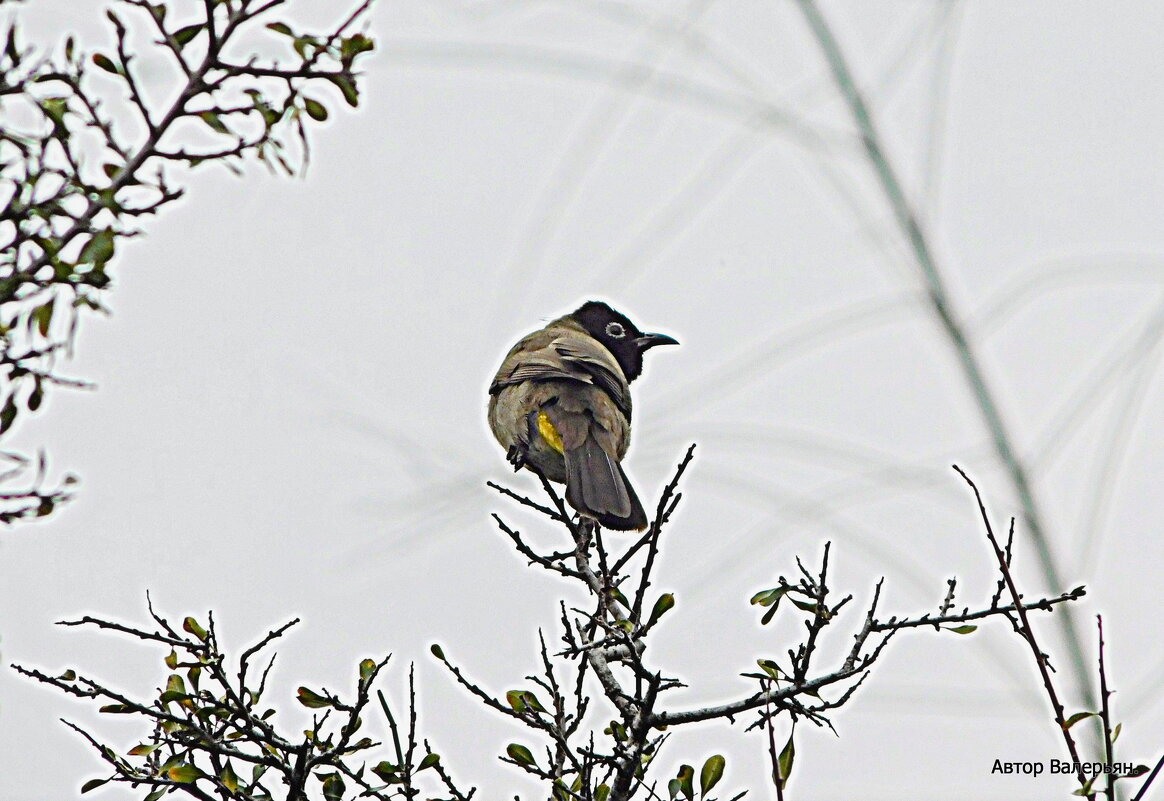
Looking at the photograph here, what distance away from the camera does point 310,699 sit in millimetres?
3135

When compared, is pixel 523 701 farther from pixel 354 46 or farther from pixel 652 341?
pixel 652 341

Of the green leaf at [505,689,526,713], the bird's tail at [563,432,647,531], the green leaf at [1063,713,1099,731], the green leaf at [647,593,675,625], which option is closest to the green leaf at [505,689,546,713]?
the green leaf at [505,689,526,713]

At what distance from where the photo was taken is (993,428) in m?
2.37

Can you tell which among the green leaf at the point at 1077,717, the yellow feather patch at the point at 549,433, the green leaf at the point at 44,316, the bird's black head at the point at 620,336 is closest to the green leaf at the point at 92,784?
the green leaf at the point at 44,316

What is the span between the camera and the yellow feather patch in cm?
598

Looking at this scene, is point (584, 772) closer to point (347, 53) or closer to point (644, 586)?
point (644, 586)

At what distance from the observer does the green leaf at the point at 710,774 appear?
2.97 meters

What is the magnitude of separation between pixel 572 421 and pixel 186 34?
3.15 metres

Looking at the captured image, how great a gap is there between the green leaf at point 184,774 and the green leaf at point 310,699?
296 millimetres

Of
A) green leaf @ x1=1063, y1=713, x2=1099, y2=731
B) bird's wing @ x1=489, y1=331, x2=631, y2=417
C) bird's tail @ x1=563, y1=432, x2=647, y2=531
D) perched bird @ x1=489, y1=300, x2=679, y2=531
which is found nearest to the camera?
green leaf @ x1=1063, y1=713, x2=1099, y2=731

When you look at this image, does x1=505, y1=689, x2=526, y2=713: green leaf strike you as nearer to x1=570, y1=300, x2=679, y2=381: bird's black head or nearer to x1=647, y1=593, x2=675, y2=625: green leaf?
x1=647, y1=593, x2=675, y2=625: green leaf

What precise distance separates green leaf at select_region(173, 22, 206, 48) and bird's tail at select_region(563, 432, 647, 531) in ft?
8.10

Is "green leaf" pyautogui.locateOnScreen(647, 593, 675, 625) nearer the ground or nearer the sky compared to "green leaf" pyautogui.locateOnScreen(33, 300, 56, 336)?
nearer the ground

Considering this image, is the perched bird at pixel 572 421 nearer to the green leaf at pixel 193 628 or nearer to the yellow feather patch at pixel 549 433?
the yellow feather patch at pixel 549 433
